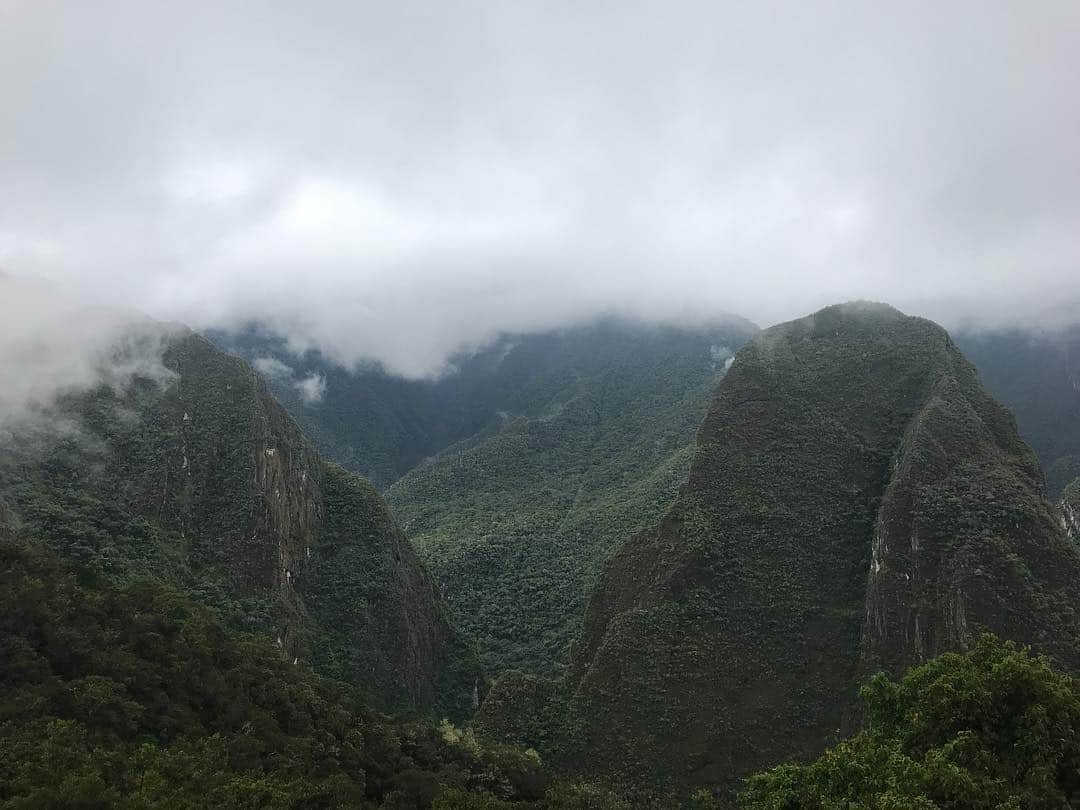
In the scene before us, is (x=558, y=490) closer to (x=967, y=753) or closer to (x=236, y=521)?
(x=236, y=521)

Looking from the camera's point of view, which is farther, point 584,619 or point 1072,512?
point 1072,512

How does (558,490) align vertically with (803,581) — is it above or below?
above

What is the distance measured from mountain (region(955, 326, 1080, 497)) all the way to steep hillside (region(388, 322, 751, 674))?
180 feet

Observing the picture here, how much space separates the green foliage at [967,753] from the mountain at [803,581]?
904 inches

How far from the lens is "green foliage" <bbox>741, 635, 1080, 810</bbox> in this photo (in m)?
18.4

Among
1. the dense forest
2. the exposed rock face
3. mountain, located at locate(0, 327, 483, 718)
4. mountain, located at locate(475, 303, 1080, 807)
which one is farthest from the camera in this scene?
the exposed rock face

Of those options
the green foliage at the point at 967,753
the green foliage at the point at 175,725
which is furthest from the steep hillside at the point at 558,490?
the green foliage at the point at 967,753

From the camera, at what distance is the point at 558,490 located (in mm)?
115188

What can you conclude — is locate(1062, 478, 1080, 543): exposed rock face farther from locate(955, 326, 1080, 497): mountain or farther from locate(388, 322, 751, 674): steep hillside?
locate(388, 322, 751, 674): steep hillside

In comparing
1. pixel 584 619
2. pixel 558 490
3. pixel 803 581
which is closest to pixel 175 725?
pixel 584 619

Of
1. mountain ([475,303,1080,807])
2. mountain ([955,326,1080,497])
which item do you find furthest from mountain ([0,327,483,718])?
mountain ([955,326,1080,497])

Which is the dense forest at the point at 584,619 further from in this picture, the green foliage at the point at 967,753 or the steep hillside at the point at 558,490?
the steep hillside at the point at 558,490

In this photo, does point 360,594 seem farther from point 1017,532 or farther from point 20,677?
point 1017,532

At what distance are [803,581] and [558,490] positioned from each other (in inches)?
→ 2513
